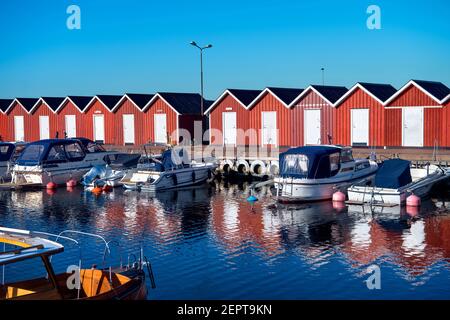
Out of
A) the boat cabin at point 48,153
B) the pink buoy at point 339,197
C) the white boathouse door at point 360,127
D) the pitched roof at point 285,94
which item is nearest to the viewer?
the pink buoy at point 339,197

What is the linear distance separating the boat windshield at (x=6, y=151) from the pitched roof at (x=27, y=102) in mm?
22009

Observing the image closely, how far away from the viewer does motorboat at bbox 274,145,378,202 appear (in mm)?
29578

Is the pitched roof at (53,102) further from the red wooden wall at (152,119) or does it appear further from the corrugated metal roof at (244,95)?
the corrugated metal roof at (244,95)

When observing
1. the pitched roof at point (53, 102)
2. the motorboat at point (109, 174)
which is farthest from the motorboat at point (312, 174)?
the pitched roof at point (53, 102)

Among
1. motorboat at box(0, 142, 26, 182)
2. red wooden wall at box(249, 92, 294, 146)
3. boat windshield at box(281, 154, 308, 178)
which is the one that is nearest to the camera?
boat windshield at box(281, 154, 308, 178)

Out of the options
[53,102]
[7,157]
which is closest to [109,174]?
[7,157]

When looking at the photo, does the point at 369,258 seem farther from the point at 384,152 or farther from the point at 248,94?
the point at 248,94

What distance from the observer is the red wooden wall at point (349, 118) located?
142 ft

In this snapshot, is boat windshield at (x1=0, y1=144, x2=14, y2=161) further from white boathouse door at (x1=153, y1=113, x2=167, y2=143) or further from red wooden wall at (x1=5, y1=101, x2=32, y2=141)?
red wooden wall at (x1=5, y1=101, x2=32, y2=141)

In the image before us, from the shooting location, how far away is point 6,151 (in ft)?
140

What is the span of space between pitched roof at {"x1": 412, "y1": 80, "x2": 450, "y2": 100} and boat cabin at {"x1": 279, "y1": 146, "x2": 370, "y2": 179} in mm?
12751

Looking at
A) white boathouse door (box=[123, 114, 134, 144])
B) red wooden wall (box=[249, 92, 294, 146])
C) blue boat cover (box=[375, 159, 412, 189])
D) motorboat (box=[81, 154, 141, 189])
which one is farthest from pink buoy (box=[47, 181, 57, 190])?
white boathouse door (box=[123, 114, 134, 144])

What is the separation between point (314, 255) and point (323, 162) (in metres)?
10.5
